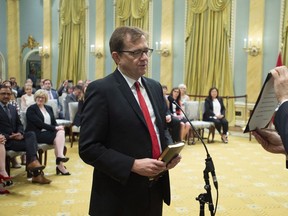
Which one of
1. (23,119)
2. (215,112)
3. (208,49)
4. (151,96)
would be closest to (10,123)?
(23,119)

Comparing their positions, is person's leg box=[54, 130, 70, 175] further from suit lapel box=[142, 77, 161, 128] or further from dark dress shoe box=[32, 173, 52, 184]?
suit lapel box=[142, 77, 161, 128]

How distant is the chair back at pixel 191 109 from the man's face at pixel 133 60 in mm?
6547

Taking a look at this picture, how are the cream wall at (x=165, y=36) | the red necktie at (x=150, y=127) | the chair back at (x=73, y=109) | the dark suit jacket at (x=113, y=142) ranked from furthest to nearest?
1. the cream wall at (x=165, y=36)
2. the chair back at (x=73, y=109)
3. the red necktie at (x=150, y=127)
4. the dark suit jacket at (x=113, y=142)

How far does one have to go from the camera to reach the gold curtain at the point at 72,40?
13.7m

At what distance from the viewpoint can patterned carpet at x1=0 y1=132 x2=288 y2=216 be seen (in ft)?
12.7

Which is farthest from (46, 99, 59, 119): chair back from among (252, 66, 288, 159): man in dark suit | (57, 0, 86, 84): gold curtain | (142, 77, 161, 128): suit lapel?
(252, 66, 288, 159): man in dark suit

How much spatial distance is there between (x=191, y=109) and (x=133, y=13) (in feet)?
16.2

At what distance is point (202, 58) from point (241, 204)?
676cm

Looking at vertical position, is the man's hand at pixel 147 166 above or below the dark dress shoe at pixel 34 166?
above

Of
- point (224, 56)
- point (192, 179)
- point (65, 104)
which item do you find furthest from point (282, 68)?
point (224, 56)

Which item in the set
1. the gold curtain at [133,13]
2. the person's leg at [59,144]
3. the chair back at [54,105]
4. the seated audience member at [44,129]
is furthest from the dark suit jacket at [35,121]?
the gold curtain at [133,13]

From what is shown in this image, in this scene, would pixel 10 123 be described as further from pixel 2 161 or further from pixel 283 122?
pixel 283 122

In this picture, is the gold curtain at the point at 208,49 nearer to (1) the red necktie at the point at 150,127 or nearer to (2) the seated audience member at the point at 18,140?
(2) the seated audience member at the point at 18,140

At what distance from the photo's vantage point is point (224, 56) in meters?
9.80
